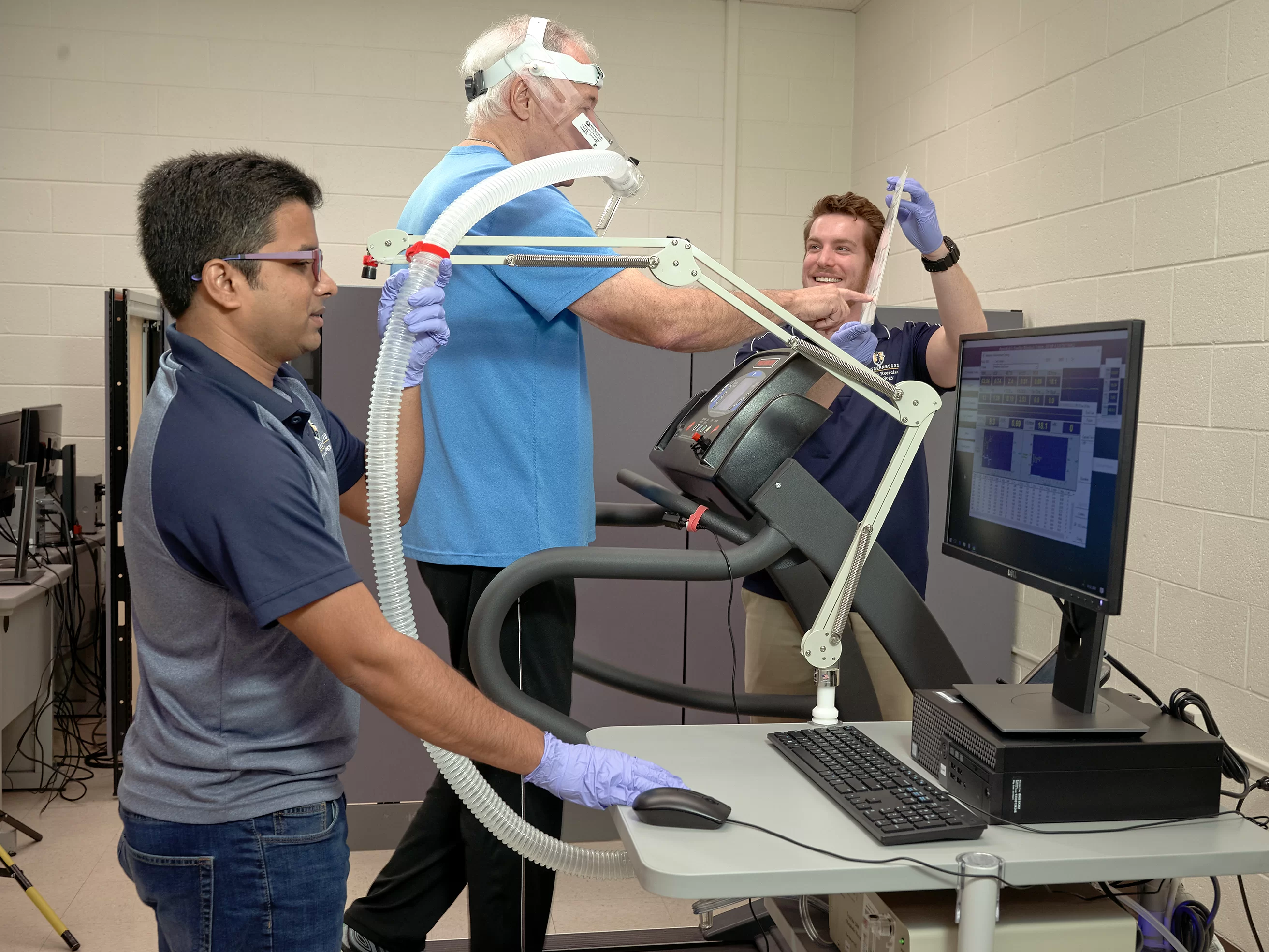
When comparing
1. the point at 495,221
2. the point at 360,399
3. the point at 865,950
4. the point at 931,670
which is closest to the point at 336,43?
the point at 360,399

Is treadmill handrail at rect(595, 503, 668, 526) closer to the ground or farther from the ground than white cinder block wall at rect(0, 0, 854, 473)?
closer to the ground

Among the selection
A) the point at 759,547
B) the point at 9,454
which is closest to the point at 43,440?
the point at 9,454

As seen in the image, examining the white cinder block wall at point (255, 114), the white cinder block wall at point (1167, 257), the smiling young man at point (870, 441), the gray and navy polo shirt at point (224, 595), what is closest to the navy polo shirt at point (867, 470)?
the smiling young man at point (870, 441)

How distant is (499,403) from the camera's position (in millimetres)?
1687

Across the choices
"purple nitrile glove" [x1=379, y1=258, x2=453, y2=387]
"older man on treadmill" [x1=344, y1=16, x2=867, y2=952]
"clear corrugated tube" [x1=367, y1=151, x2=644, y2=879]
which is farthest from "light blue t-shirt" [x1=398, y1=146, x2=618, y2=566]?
"clear corrugated tube" [x1=367, y1=151, x2=644, y2=879]

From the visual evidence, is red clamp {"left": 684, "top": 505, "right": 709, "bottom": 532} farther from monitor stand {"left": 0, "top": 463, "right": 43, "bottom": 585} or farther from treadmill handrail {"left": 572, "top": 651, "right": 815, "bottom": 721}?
monitor stand {"left": 0, "top": 463, "right": 43, "bottom": 585}

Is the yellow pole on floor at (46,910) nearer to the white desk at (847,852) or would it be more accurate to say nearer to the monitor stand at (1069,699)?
the white desk at (847,852)

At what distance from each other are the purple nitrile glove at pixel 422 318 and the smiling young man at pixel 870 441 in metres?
0.84

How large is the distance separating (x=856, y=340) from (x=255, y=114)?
141 inches

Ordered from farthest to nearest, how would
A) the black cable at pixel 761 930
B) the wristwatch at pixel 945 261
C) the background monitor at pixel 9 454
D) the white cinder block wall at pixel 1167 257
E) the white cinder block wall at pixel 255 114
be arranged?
the white cinder block wall at pixel 255 114, the background monitor at pixel 9 454, the white cinder block wall at pixel 1167 257, the black cable at pixel 761 930, the wristwatch at pixel 945 261

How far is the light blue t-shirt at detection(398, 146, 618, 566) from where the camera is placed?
167 centimetres

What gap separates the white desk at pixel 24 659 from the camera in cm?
316

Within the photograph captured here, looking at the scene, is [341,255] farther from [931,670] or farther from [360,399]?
[931,670]

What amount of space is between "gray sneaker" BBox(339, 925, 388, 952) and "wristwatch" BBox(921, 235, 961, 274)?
1.67 meters
